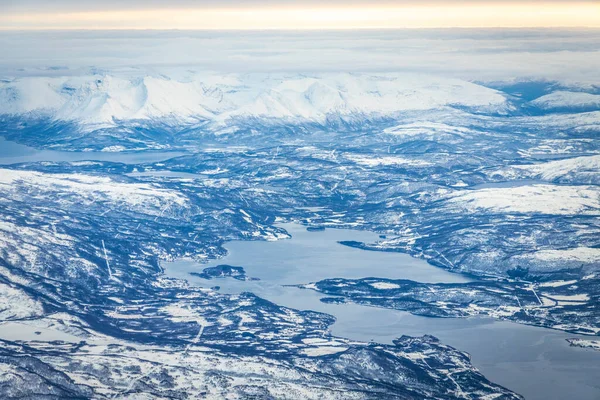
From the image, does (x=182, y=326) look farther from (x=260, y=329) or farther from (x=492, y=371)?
(x=492, y=371)

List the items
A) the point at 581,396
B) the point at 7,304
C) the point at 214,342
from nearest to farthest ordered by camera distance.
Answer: the point at 581,396 < the point at 214,342 < the point at 7,304

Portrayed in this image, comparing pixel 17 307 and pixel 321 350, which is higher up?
pixel 17 307

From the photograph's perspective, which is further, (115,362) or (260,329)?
(260,329)

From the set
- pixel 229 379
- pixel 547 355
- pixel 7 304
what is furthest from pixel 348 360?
pixel 7 304

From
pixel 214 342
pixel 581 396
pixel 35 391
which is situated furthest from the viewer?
pixel 214 342

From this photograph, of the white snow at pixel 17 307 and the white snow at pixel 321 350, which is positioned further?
the white snow at pixel 17 307

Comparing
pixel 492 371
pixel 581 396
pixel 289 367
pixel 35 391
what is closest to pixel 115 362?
pixel 35 391

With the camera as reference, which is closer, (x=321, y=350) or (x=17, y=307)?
(x=321, y=350)

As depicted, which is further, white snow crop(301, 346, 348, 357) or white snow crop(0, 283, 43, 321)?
white snow crop(0, 283, 43, 321)

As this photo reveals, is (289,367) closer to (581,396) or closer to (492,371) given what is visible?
(492,371)
